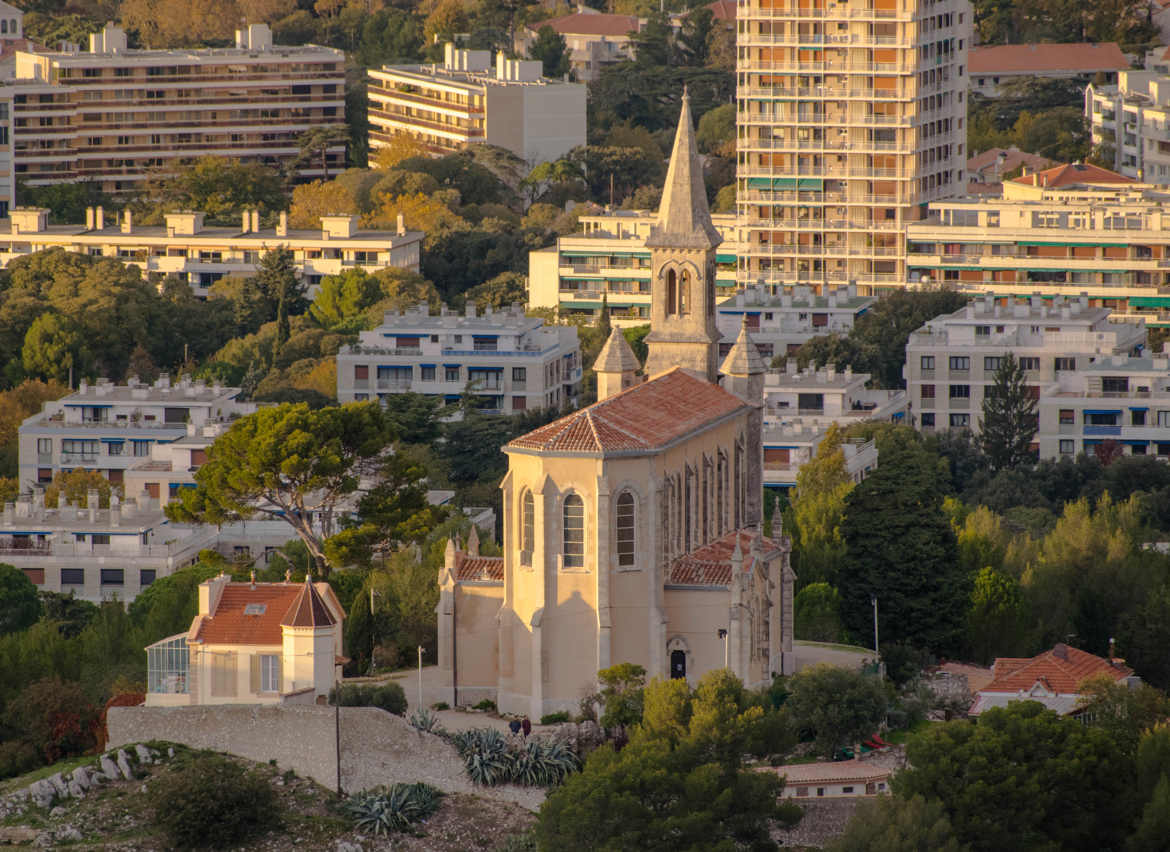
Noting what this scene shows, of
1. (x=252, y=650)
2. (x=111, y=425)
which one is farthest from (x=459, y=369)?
(x=252, y=650)

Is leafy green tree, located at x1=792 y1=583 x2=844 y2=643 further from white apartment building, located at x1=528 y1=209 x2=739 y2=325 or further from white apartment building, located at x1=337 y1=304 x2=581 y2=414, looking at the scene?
white apartment building, located at x1=528 y1=209 x2=739 y2=325

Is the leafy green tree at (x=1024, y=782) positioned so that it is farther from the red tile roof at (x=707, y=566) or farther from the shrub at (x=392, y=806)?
the shrub at (x=392, y=806)

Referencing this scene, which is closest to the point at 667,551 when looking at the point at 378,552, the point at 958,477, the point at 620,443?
the point at 620,443

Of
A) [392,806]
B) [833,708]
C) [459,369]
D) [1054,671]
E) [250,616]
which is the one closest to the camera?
[392,806]

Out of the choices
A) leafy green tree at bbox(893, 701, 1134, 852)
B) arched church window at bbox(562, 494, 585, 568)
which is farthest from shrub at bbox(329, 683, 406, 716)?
leafy green tree at bbox(893, 701, 1134, 852)

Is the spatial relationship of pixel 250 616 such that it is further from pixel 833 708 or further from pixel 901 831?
pixel 901 831

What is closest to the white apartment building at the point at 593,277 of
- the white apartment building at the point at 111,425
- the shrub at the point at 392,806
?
the white apartment building at the point at 111,425
